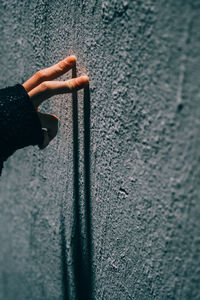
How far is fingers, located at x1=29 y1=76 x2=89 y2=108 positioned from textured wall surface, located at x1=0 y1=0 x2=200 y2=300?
3 cm

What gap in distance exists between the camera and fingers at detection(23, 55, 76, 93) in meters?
0.76

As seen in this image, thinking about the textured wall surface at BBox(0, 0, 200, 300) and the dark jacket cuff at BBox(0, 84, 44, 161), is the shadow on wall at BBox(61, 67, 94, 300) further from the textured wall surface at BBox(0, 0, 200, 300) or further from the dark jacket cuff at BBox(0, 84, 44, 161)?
the dark jacket cuff at BBox(0, 84, 44, 161)

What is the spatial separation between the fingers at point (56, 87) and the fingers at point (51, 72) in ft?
0.09

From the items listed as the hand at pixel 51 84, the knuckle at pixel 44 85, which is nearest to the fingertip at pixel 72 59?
the hand at pixel 51 84

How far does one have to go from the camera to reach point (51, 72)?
0.76 meters

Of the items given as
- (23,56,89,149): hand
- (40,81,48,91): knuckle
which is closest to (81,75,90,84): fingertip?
(23,56,89,149): hand

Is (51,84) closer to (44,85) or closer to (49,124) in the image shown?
(44,85)

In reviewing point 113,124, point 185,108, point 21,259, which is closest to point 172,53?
point 185,108

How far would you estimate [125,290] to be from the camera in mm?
753

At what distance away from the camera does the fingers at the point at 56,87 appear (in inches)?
29.5

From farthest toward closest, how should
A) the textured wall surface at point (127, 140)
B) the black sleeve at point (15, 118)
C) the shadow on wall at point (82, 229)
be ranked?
1. the shadow on wall at point (82, 229)
2. the black sleeve at point (15, 118)
3. the textured wall surface at point (127, 140)

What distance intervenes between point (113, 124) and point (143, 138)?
0.37 ft

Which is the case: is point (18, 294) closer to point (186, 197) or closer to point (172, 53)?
point (186, 197)

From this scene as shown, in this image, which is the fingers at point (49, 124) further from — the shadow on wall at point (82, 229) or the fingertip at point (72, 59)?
the fingertip at point (72, 59)
